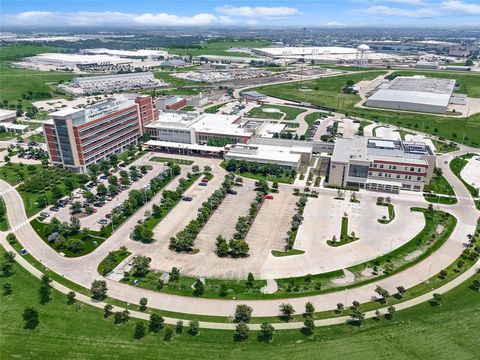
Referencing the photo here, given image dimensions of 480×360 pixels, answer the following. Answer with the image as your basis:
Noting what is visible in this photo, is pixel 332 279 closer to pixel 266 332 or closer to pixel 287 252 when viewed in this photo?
pixel 287 252

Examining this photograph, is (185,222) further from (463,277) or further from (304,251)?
(463,277)

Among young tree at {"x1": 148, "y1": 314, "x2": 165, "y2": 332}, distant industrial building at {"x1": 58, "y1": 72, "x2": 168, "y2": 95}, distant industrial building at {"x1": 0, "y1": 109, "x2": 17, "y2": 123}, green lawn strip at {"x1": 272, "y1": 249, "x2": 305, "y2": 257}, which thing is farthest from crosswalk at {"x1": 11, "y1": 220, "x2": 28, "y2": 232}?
distant industrial building at {"x1": 58, "y1": 72, "x2": 168, "y2": 95}

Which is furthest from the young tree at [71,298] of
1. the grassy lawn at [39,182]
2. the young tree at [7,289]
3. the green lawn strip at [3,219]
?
the grassy lawn at [39,182]

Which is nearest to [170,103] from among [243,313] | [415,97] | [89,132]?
[89,132]

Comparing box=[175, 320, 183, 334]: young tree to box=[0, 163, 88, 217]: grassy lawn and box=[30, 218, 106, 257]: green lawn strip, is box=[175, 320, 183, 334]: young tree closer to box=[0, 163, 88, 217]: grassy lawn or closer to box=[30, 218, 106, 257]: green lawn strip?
box=[30, 218, 106, 257]: green lawn strip

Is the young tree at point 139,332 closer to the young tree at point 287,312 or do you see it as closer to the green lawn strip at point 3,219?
the young tree at point 287,312

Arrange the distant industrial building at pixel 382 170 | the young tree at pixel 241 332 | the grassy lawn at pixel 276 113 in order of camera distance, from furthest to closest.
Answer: the grassy lawn at pixel 276 113
the distant industrial building at pixel 382 170
the young tree at pixel 241 332
